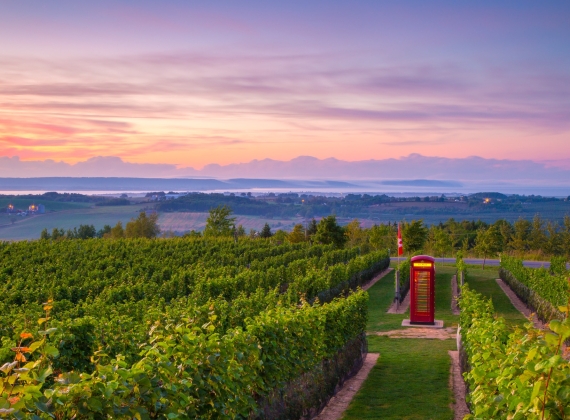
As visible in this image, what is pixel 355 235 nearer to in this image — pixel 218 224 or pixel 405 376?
pixel 218 224

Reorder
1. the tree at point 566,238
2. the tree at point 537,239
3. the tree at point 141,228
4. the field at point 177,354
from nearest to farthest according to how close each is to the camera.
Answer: the field at point 177,354 → the tree at point 566,238 → the tree at point 537,239 → the tree at point 141,228

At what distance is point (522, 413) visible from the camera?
372 cm

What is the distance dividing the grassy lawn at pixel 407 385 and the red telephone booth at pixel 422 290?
3.10 metres

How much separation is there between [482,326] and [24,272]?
23.3 meters

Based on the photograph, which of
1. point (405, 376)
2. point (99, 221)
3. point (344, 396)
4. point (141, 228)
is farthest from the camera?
point (99, 221)

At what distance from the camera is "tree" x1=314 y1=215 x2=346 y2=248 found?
47906 millimetres

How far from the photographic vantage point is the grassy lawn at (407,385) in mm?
9773

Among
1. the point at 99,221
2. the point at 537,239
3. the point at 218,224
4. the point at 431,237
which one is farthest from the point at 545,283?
the point at 99,221

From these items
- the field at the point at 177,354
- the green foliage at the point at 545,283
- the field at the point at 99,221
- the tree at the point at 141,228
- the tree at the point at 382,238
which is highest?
the field at the point at 177,354

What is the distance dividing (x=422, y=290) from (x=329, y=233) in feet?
93.4

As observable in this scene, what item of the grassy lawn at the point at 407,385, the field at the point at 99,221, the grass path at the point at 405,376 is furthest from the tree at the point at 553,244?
the field at the point at 99,221

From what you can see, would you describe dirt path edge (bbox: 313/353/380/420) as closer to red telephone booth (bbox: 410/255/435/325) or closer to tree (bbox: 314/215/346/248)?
red telephone booth (bbox: 410/255/435/325)

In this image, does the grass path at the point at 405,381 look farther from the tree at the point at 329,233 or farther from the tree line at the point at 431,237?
the tree at the point at 329,233

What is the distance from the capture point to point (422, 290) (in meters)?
19.5
